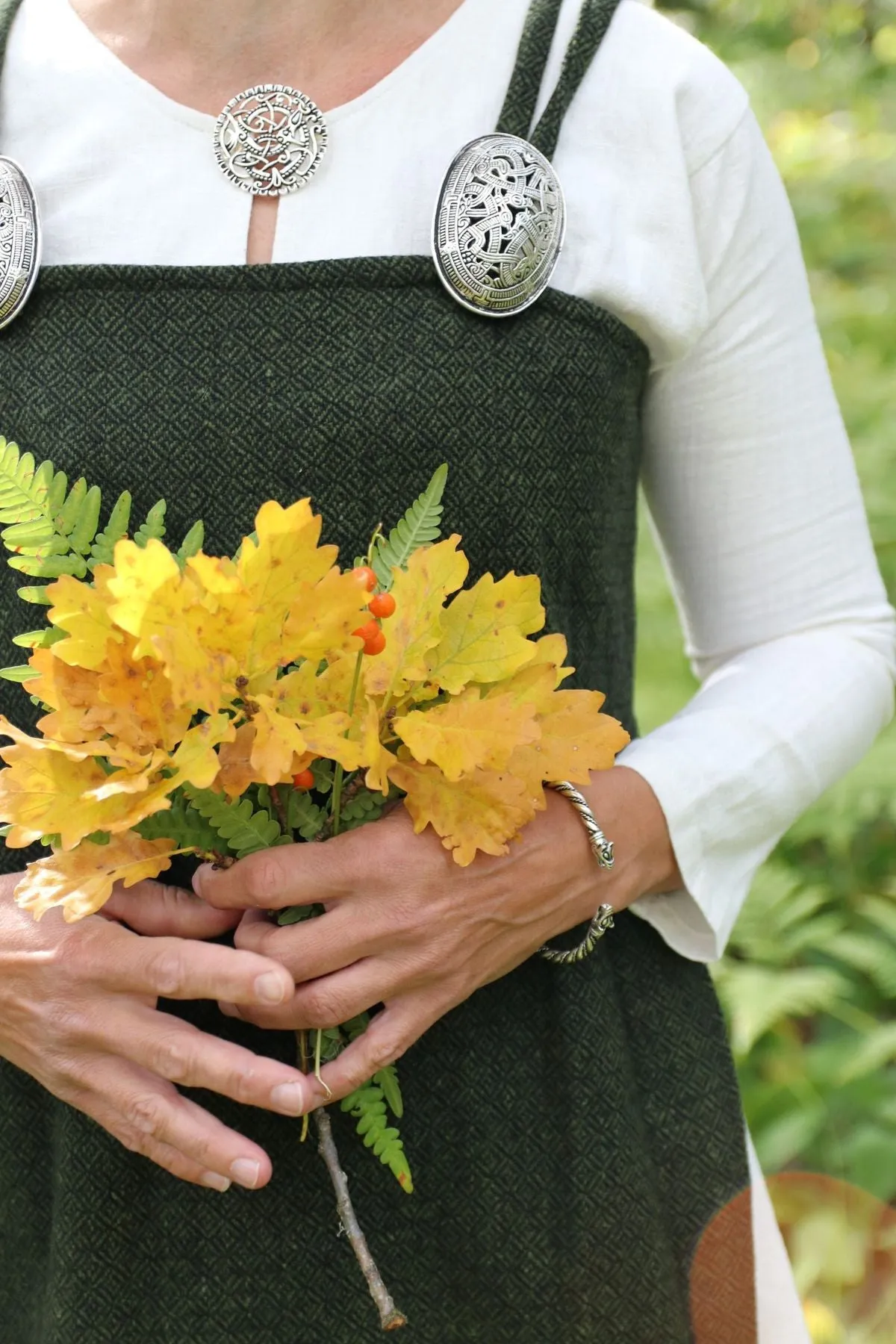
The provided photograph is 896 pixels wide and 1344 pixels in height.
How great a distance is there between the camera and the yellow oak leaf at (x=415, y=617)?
811 mm

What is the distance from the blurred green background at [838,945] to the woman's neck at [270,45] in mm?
1900

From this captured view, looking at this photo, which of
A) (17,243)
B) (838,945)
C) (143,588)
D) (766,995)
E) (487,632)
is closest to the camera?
(143,588)

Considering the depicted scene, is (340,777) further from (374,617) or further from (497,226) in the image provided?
(497,226)

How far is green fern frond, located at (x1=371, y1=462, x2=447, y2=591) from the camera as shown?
0.89 meters

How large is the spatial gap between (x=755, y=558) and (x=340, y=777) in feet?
1.66

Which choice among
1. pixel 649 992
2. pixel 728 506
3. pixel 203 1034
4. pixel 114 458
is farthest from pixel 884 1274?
pixel 114 458

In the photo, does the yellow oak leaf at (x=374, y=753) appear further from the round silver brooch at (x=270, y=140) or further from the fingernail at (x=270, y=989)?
the round silver brooch at (x=270, y=140)

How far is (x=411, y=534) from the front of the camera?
90cm

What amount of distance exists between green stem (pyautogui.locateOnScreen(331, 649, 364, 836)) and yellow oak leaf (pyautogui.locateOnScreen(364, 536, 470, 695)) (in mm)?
15

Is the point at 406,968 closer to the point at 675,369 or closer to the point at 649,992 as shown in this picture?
the point at 649,992

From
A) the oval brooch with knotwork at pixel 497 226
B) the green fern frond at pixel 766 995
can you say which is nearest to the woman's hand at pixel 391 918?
the oval brooch with knotwork at pixel 497 226

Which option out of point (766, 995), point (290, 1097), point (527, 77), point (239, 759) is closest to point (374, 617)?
point (239, 759)

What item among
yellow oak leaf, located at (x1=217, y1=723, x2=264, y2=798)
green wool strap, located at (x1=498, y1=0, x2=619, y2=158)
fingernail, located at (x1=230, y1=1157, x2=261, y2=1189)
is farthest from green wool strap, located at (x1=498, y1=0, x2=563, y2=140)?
fingernail, located at (x1=230, y1=1157, x2=261, y2=1189)

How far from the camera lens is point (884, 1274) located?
A: 2.51 m
